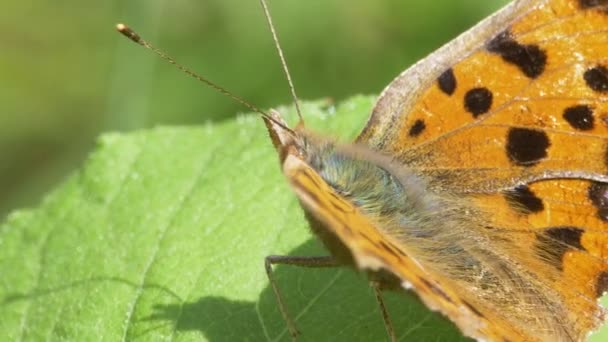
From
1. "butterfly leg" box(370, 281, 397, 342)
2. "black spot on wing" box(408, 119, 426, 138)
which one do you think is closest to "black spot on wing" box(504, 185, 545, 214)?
"black spot on wing" box(408, 119, 426, 138)

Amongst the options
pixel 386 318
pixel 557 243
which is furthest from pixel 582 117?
pixel 386 318

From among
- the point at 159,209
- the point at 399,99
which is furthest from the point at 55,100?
the point at 399,99

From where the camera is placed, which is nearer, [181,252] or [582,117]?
[582,117]

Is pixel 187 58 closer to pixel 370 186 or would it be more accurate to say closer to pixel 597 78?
pixel 370 186

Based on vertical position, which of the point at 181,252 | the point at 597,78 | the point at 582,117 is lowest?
the point at 181,252

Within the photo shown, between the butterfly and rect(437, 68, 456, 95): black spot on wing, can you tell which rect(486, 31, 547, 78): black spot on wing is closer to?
the butterfly

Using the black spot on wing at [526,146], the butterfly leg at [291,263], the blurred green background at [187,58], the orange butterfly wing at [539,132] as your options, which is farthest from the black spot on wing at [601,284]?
the blurred green background at [187,58]

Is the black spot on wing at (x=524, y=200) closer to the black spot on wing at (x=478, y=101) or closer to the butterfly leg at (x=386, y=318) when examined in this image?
the black spot on wing at (x=478, y=101)
